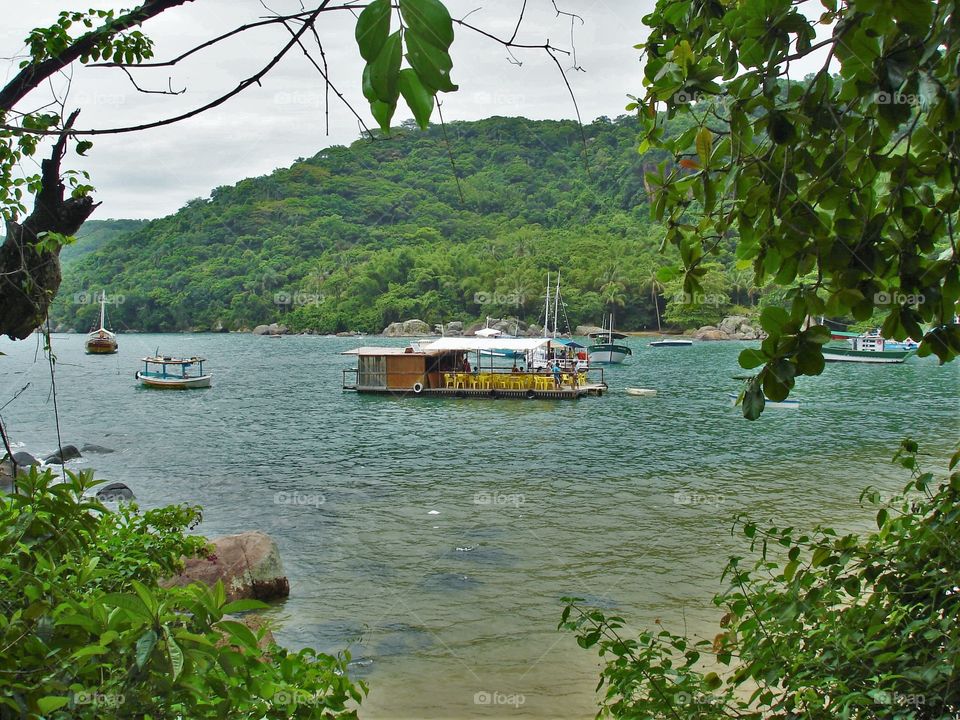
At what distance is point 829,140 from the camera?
2.22 m

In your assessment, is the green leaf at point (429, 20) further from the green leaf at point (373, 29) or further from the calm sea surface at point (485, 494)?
the calm sea surface at point (485, 494)

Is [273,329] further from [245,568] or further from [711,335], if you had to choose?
[245,568]

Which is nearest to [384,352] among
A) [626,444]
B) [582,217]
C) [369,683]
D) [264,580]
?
[626,444]

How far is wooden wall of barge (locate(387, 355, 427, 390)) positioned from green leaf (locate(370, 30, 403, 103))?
36.8 m

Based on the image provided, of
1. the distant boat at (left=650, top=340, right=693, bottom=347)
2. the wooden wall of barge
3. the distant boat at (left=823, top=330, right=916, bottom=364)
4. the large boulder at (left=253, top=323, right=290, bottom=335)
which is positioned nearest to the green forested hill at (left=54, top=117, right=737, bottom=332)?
the large boulder at (left=253, top=323, right=290, bottom=335)

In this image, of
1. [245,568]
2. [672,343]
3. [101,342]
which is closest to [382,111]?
[245,568]

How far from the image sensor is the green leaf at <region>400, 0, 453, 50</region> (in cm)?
81

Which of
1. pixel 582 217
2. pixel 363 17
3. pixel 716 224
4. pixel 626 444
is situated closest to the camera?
pixel 363 17

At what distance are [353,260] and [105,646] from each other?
99.2 metres

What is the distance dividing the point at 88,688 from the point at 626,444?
78.6 feet

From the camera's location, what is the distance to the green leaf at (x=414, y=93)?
2.76 ft

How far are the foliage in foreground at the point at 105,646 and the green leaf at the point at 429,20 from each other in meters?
1.19

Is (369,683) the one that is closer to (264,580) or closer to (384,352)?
(264,580)

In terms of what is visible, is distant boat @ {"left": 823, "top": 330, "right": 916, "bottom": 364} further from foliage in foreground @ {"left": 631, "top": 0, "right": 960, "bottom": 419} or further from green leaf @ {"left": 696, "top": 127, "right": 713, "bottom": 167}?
green leaf @ {"left": 696, "top": 127, "right": 713, "bottom": 167}
